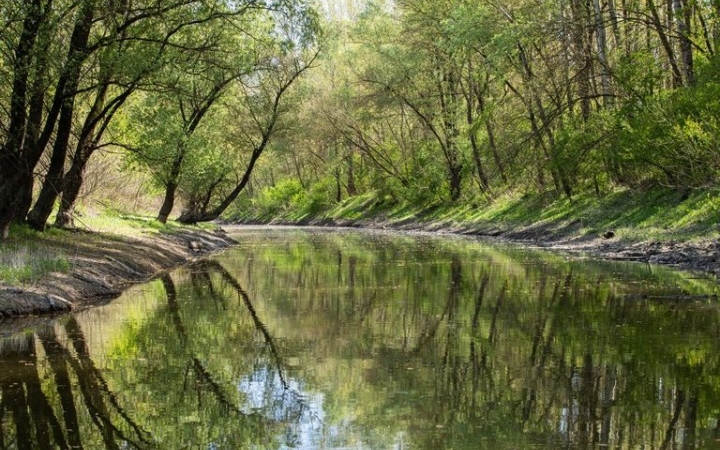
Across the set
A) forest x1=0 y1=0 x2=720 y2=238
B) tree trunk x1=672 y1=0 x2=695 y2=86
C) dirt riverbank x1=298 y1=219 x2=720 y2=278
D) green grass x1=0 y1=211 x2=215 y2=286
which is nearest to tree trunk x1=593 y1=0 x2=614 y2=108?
forest x1=0 y1=0 x2=720 y2=238

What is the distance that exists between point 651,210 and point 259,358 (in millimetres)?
20410

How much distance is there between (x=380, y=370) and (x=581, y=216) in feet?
78.9

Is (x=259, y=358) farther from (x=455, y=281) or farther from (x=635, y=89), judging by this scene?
(x=635, y=89)

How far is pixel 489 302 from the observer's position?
595 inches

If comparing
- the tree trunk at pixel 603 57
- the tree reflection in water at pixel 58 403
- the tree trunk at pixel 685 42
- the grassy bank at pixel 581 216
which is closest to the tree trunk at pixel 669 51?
the tree trunk at pixel 685 42

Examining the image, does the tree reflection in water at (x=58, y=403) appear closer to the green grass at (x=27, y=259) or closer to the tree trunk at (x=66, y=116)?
the green grass at (x=27, y=259)

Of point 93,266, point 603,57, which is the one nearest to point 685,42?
point 603,57

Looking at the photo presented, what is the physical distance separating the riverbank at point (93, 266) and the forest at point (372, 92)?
1740mm

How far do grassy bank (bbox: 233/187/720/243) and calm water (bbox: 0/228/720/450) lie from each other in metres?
6.49

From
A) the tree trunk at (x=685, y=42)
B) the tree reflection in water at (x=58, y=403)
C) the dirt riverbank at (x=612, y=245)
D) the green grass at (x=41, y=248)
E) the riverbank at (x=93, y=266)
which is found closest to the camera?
the tree reflection in water at (x=58, y=403)

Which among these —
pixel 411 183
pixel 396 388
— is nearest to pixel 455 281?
pixel 396 388

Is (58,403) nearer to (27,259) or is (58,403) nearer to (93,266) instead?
(27,259)

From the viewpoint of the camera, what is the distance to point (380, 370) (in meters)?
9.41

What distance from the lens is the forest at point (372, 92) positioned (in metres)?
20.5
